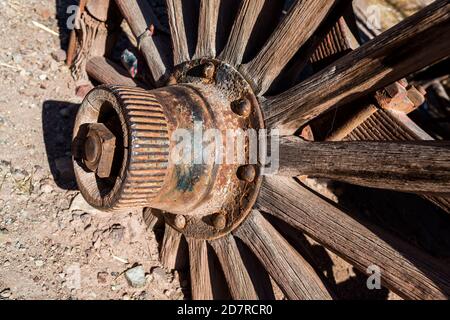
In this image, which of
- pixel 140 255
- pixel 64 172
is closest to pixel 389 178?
pixel 140 255

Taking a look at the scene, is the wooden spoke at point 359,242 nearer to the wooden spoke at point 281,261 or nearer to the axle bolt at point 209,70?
the wooden spoke at point 281,261

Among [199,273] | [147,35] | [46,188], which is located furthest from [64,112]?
[199,273]

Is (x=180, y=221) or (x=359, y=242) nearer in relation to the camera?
(x=359, y=242)

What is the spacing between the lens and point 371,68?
4.95ft

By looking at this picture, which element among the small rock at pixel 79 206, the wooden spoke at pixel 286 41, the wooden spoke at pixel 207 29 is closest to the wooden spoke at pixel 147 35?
the wooden spoke at pixel 207 29

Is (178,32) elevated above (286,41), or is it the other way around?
(178,32)

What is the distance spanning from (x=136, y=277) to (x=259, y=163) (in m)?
0.94

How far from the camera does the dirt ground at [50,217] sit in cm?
210

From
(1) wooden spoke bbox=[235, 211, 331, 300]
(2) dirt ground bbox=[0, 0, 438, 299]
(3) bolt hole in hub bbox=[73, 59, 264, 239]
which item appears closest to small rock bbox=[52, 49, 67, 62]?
(2) dirt ground bbox=[0, 0, 438, 299]

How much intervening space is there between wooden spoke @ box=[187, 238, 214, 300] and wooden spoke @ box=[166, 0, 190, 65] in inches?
34.6

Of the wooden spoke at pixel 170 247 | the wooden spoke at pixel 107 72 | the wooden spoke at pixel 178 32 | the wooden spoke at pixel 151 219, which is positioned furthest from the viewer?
the wooden spoke at pixel 107 72

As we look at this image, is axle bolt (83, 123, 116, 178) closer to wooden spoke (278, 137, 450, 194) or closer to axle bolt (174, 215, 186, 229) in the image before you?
axle bolt (174, 215, 186, 229)

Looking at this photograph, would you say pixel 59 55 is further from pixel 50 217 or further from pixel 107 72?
pixel 50 217

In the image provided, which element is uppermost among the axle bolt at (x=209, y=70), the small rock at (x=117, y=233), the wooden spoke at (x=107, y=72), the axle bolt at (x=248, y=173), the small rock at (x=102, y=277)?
the wooden spoke at (x=107, y=72)
